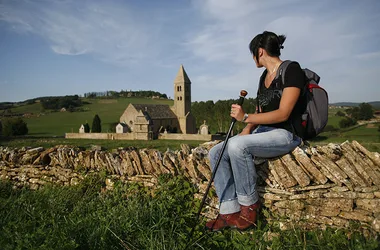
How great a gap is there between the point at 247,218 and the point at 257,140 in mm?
1020

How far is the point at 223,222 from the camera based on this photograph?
135 inches

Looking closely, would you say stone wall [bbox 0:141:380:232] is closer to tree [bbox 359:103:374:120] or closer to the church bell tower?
tree [bbox 359:103:374:120]

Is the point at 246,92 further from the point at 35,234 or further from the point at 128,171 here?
the point at 35,234

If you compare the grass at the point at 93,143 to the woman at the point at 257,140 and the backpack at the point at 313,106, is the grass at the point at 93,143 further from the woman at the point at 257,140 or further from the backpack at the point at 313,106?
the backpack at the point at 313,106

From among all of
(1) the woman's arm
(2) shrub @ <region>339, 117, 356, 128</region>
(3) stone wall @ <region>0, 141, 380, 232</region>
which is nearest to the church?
(2) shrub @ <region>339, 117, 356, 128</region>

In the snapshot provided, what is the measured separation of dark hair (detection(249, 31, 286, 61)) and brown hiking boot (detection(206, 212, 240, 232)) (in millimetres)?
2275

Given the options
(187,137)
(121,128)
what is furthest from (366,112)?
(121,128)

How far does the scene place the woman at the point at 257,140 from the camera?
3.19 meters

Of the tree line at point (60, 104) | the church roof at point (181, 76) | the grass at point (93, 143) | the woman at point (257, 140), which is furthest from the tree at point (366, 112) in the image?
the tree line at point (60, 104)

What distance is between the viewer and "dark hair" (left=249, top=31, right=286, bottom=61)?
11.2ft

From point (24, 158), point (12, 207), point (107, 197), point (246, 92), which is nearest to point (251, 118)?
point (246, 92)

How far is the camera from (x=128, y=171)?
15.4ft

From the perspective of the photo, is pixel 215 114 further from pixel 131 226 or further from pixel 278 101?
pixel 131 226

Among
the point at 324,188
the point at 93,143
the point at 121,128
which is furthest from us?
the point at 121,128
